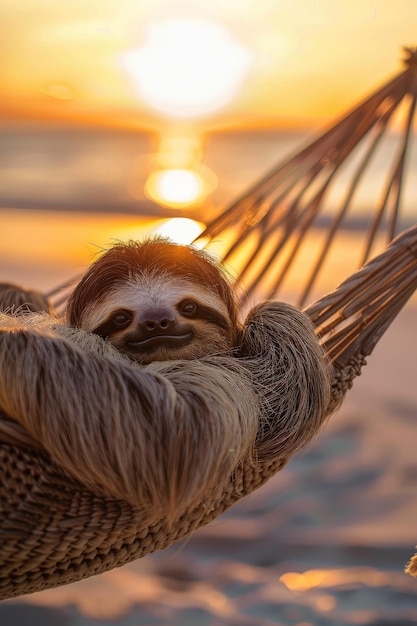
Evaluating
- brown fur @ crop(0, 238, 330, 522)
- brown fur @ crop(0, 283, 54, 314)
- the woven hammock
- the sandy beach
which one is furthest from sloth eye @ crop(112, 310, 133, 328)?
the sandy beach

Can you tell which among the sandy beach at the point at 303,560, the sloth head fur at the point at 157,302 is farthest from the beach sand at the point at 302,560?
the sloth head fur at the point at 157,302

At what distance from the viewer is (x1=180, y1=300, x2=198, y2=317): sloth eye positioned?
1.37 m

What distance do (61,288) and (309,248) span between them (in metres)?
4.06

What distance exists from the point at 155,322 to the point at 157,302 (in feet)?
0.14

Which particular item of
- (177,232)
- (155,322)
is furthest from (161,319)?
(177,232)

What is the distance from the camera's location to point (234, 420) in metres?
1.11

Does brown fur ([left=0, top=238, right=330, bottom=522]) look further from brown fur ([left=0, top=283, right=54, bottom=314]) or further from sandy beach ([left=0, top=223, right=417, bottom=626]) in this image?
sandy beach ([left=0, top=223, right=417, bottom=626])

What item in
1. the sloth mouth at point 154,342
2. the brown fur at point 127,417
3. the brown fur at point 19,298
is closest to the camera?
the brown fur at point 127,417

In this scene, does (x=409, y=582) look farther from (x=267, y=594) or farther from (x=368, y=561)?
(x=267, y=594)

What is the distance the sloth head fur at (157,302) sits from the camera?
1.31 meters

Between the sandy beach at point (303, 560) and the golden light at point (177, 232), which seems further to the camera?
the sandy beach at point (303, 560)

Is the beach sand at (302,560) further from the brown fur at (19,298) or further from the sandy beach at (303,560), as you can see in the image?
the brown fur at (19,298)

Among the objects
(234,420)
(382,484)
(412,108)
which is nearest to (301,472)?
(382,484)

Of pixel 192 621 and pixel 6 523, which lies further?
pixel 192 621
